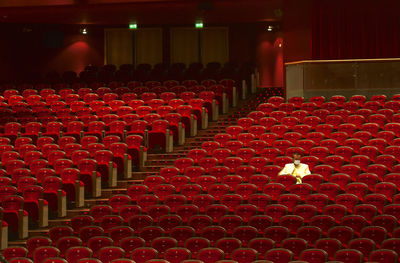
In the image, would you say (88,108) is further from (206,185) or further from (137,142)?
(206,185)

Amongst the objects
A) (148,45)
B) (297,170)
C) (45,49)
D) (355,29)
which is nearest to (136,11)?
(148,45)

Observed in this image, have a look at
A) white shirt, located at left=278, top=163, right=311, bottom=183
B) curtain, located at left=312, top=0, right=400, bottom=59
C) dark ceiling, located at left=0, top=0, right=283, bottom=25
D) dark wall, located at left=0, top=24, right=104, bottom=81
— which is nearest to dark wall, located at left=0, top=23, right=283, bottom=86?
dark wall, located at left=0, top=24, right=104, bottom=81

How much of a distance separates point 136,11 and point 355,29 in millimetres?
3900

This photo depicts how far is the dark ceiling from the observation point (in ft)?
40.3

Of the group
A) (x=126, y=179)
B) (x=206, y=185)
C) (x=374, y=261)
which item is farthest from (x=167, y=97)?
(x=374, y=261)

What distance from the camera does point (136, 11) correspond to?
512 inches

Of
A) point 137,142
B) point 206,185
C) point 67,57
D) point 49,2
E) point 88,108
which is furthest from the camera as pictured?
point 67,57

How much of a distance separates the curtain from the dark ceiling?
929mm

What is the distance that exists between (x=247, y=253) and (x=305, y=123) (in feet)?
11.8

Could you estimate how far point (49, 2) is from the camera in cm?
1246

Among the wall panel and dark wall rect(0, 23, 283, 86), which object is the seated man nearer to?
dark wall rect(0, 23, 283, 86)

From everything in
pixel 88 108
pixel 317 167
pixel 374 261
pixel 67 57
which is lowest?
pixel 374 261

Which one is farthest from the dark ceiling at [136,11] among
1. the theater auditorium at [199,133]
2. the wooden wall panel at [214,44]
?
the wooden wall panel at [214,44]

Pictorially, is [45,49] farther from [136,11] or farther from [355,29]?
[355,29]
